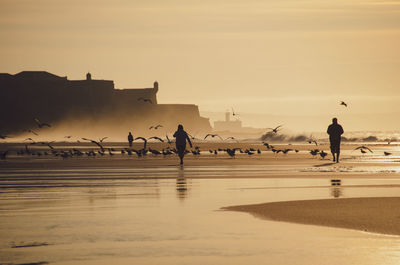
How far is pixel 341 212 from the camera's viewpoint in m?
16.5

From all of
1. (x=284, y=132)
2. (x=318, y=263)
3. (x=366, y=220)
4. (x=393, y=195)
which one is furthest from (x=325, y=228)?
(x=284, y=132)

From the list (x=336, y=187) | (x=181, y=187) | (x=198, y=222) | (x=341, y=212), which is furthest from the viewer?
(x=181, y=187)

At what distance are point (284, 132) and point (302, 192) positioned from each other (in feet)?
421

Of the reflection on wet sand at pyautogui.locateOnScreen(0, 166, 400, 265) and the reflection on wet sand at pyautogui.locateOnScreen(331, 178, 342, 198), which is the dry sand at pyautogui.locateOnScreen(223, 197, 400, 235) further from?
the reflection on wet sand at pyautogui.locateOnScreen(331, 178, 342, 198)

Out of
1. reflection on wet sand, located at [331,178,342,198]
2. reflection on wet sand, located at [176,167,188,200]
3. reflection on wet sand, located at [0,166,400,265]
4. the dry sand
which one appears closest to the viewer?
reflection on wet sand, located at [0,166,400,265]

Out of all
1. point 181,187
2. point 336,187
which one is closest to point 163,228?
point 181,187

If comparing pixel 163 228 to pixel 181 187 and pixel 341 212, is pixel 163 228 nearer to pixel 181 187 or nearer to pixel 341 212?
pixel 341 212

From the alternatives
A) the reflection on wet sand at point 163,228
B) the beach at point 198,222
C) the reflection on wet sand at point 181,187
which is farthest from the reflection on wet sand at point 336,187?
the reflection on wet sand at point 181,187

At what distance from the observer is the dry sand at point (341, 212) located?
14.5 m

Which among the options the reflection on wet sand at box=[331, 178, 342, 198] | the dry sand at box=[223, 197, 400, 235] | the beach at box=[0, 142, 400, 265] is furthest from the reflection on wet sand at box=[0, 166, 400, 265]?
the dry sand at box=[223, 197, 400, 235]

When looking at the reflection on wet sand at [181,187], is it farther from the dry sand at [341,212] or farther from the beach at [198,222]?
the dry sand at [341,212]

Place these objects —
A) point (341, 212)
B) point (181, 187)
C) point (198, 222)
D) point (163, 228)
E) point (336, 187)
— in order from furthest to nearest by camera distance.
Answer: point (181, 187) → point (336, 187) → point (341, 212) → point (198, 222) → point (163, 228)

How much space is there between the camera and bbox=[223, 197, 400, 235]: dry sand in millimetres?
14477

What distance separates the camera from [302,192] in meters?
21.9
